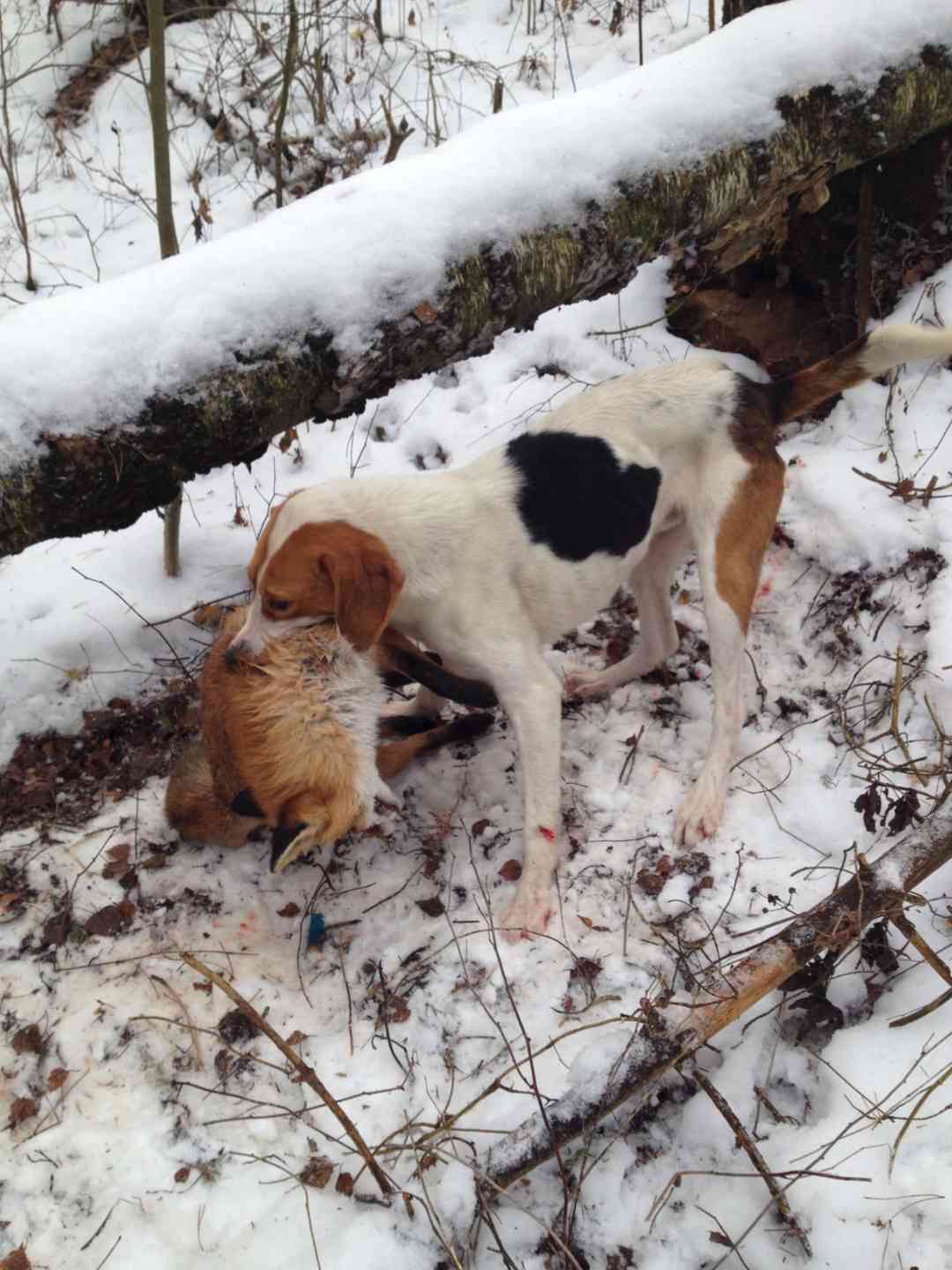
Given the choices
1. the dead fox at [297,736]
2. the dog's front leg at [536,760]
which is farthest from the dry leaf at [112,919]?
the dog's front leg at [536,760]

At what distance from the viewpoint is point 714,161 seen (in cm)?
364


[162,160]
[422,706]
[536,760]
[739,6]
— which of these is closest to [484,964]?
[536,760]

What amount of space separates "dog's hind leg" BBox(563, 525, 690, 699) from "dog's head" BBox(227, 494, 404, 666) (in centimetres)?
128

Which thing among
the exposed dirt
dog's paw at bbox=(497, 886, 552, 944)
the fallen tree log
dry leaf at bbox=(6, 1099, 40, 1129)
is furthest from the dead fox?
the fallen tree log

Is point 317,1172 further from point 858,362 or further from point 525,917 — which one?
point 858,362

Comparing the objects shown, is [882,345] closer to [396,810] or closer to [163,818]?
[396,810]

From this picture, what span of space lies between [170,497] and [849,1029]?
256 centimetres

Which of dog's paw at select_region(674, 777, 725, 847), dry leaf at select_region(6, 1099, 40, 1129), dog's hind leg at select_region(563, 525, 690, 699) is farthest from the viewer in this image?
dog's hind leg at select_region(563, 525, 690, 699)

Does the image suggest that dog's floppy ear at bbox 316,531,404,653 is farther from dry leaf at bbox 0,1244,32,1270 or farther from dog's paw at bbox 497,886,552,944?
dry leaf at bbox 0,1244,32,1270

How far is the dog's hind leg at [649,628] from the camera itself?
12.6 feet

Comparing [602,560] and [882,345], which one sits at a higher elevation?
[882,345]

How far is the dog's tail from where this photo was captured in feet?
10.9

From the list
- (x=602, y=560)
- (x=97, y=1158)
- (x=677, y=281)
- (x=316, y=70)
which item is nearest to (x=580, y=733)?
(x=602, y=560)

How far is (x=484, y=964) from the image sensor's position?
296 cm
